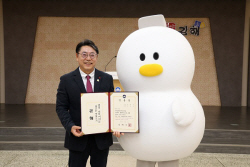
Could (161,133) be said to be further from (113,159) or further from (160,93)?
(113,159)

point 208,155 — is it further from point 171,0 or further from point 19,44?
point 19,44

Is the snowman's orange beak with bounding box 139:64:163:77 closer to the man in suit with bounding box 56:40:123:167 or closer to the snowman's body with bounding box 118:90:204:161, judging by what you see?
the snowman's body with bounding box 118:90:204:161

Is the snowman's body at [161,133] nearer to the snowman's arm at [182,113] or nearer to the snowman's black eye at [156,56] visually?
the snowman's arm at [182,113]

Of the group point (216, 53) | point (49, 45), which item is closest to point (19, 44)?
point (49, 45)

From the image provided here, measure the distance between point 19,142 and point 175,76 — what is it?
3172 mm

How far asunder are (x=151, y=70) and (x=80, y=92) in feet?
1.90

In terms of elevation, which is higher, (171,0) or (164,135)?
(171,0)

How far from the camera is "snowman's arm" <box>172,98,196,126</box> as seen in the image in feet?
5.75

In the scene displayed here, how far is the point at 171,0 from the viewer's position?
7.52 meters

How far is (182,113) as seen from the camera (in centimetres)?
176

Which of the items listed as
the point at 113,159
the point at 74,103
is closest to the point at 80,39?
the point at 113,159

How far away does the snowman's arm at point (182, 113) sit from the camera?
175 centimetres

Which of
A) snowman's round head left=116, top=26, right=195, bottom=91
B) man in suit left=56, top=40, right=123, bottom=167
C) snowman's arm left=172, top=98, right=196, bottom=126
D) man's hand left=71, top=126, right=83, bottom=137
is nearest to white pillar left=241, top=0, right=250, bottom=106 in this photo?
snowman's round head left=116, top=26, right=195, bottom=91

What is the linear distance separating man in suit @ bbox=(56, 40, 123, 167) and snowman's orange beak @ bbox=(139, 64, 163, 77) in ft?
1.11
